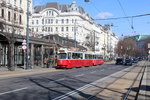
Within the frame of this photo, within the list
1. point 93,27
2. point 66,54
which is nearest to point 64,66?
point 66,54

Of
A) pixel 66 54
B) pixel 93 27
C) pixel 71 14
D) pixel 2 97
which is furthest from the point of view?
pixel 93 27

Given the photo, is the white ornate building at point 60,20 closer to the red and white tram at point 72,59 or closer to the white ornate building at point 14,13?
the white ornate building at point 14,13

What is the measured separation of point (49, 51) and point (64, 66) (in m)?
10.3

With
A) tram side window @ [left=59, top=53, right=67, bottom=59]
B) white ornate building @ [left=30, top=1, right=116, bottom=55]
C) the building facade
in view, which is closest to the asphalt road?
the building facade

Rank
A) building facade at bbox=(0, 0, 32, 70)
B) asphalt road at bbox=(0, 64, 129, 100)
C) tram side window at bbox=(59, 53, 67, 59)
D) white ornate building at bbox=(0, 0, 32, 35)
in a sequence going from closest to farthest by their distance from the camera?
asphalt road at bbox=(0, 64, 129, 100), building facade at bbox=(0, 0, 32, 70), tram side window at bbox=(59, 53, 67, 59), white ornate building at bbox=(0, 0, 32, 35)

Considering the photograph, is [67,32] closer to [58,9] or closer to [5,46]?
[58,9]

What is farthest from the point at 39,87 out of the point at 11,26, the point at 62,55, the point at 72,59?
the point at 11,26

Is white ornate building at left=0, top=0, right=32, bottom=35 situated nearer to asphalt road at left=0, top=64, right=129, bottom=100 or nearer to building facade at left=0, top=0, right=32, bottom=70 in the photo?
building facade at left=0, top=0, right=32, bottom=70

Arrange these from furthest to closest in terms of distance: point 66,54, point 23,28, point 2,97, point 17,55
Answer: point 23,28 → point 17,55 → point 66,54 → point 2,97

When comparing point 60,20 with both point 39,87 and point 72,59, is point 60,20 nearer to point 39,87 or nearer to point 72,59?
point 72,59

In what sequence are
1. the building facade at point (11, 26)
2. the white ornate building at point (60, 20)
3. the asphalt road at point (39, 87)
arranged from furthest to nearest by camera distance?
the white ornate building at point (60, 20), the building facade at point (11, 26), the asphalt road at point (39, 87)

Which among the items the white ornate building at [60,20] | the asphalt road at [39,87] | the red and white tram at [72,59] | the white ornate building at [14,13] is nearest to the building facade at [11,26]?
the white ornate building at [14,13]

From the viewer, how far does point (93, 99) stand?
11.4m

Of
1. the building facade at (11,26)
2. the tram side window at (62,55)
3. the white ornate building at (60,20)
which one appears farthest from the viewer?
the white ornate building at (60,20)
